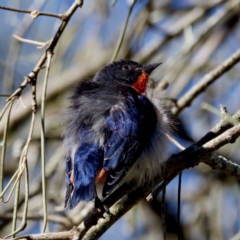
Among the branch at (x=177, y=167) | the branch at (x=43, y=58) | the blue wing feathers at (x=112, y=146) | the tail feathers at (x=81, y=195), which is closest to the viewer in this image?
the branch at (x=43, y=58)

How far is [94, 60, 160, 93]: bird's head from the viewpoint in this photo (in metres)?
4.45

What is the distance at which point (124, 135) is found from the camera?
3.63 meters

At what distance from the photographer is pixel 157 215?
5.09m

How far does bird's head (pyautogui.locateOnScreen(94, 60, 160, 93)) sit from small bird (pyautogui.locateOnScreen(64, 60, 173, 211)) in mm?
142

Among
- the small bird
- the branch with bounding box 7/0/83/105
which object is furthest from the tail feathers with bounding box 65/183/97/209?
the branch with bounding box 7/0/83/105

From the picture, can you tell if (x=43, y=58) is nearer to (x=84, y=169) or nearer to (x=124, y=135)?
(x=84, y=169)

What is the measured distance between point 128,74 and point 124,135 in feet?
3.34

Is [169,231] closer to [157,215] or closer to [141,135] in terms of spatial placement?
[157,215]

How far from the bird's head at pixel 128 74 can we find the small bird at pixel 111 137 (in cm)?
14

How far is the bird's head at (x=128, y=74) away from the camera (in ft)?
14.6

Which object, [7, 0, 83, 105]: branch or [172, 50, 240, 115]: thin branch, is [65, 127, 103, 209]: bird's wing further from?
[172, 50, 240, 115]: thin branch

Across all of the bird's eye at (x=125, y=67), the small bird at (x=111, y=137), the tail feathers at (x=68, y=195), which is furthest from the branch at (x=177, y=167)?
the bird's eye at (x=125, y=67)

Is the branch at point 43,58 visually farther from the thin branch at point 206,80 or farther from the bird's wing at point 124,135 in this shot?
the thin branch at point 206,80

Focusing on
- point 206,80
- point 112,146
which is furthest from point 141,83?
point 112,146
